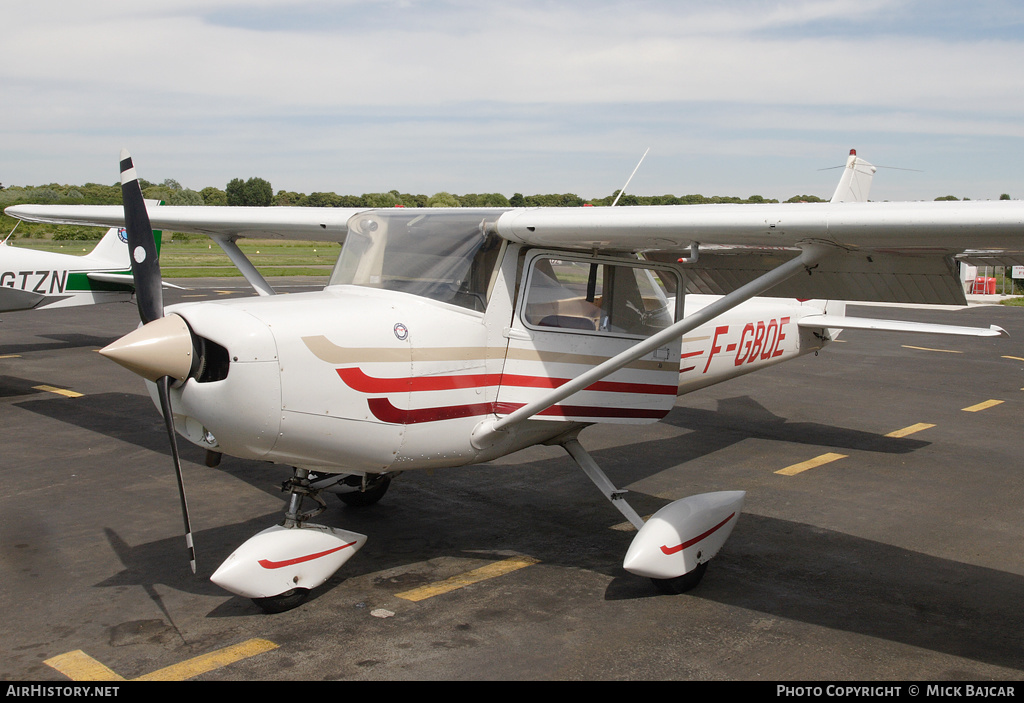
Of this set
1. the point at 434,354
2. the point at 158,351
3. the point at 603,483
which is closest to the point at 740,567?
the point at 603,483

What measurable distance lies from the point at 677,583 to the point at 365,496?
2685 millimetres

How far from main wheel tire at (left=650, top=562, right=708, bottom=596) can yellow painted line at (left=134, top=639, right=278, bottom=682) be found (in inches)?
91.0

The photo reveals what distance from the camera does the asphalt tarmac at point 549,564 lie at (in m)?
4.20

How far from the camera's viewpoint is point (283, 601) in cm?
472

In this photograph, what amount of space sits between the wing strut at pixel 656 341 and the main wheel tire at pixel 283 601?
1.37 metres

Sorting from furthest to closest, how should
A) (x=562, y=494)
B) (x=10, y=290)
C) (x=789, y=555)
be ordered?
1. (x=10, y=290)
2. (x=562, y=494)
3. (x=789, y=555)

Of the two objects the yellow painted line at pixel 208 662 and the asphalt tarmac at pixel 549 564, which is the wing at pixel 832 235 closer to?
the asphalt tarmac at pixel 549 564

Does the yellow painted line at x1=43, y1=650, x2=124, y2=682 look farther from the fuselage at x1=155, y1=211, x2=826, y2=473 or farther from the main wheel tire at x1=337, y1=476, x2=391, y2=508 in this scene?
the main wheel tire at x1=337, y1=476, x2=391, y2=508

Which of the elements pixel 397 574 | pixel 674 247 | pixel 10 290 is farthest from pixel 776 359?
pixel 10 290

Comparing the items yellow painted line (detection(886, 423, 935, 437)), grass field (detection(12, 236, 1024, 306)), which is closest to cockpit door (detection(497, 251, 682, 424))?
yellow painted line (detection(886, 423, 935, 437))

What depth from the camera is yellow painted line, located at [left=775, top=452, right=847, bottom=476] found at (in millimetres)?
7887

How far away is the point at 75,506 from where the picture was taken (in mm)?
6559

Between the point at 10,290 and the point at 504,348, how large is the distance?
1081cm
